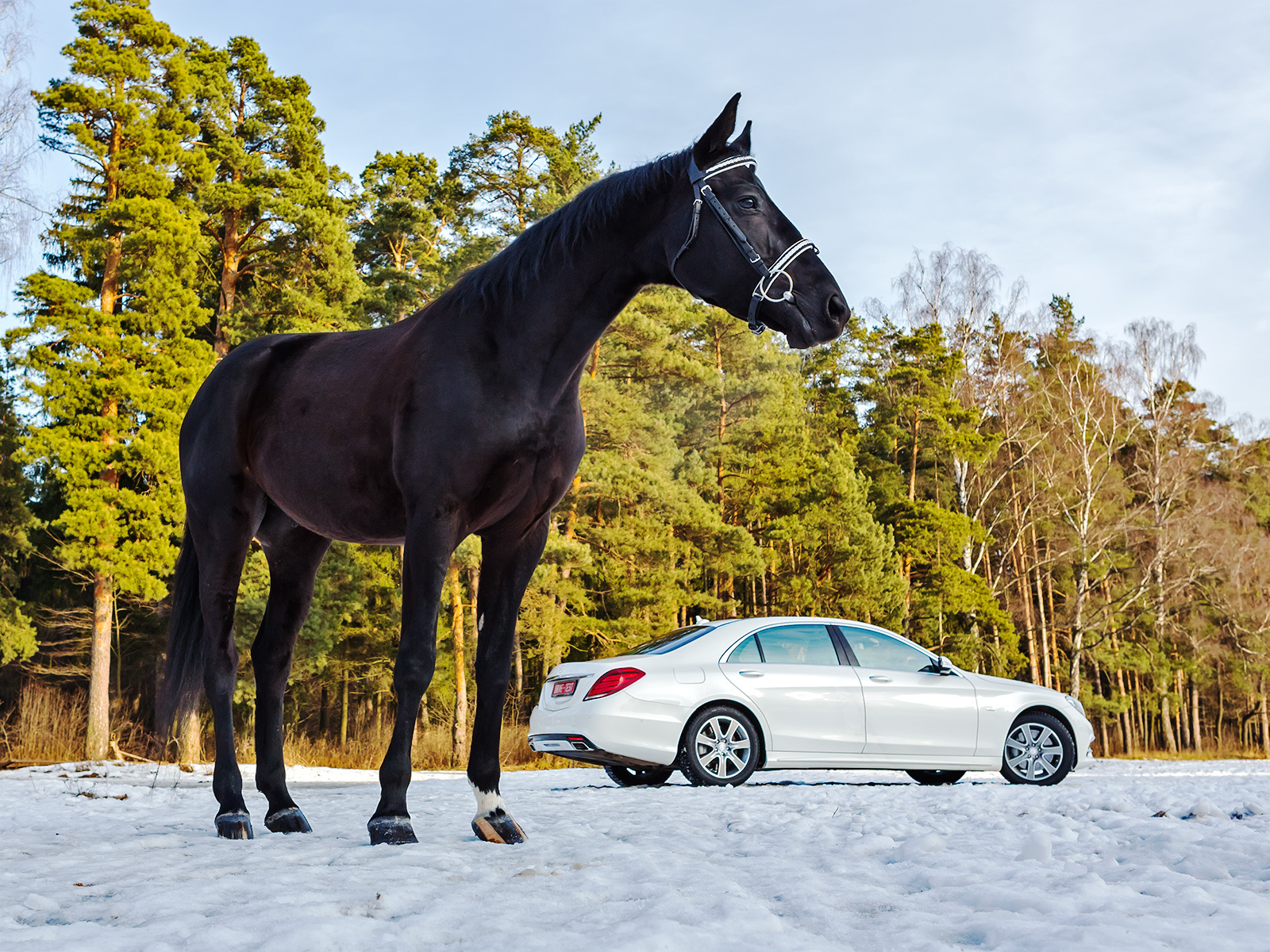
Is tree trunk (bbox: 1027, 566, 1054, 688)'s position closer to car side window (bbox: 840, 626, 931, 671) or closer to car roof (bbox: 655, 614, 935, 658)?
car side window (bbox: 840, 626, 931, 671)

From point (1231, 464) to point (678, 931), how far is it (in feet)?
184

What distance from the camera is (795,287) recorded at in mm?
3836

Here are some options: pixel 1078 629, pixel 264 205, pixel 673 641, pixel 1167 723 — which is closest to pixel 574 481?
pixel 673 641

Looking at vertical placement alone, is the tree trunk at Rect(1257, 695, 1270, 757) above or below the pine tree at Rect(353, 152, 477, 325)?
below

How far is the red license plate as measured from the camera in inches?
359

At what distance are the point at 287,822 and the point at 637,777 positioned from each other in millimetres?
5904

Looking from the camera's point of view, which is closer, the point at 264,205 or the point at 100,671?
the point at 100,671

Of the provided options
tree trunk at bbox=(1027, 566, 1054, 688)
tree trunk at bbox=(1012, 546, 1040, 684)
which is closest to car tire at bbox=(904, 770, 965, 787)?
tree trunk at bbox=(1012, 546, 1040, 684)

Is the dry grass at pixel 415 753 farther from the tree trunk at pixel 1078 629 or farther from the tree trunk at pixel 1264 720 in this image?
the tree trunk at pixel 1264 720

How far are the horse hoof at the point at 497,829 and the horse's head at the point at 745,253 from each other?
2177mm

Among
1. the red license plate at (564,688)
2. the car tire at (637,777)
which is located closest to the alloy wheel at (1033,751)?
the car tire at (637,777)

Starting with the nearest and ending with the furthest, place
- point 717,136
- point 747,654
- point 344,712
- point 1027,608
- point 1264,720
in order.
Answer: point 717,136, point 747,654, point 344,712, point 1027,608, point 1264,720

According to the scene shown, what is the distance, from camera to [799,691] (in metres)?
Result: 9.23

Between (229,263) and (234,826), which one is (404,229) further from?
(234,826)
